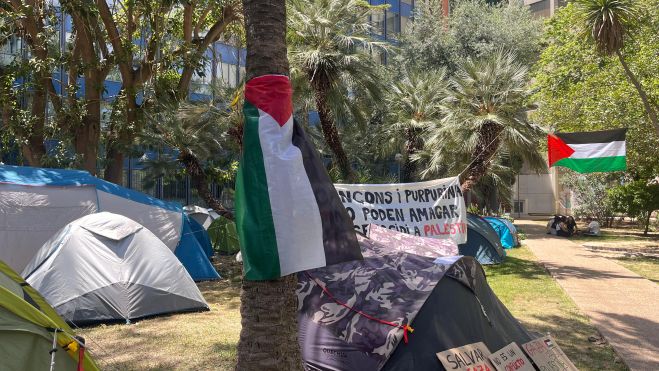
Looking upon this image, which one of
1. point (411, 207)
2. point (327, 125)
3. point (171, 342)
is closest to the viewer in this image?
point (171, 342)

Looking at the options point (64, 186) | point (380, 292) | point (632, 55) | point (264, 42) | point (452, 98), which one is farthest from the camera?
point (632, 55)

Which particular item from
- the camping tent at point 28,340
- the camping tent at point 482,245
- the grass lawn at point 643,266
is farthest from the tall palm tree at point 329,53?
the camping tent at point 28,340

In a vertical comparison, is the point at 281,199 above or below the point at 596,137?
below

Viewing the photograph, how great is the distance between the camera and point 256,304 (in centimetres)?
379

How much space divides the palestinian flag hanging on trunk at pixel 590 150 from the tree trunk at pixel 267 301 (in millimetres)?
10632

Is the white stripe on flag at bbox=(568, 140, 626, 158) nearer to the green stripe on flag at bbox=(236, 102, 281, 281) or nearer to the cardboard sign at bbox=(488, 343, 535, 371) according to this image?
the cardboard sign at bbox=(488, 343, 535, 371)

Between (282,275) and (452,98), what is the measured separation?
45.8 feet

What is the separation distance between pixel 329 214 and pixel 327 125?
11.6m

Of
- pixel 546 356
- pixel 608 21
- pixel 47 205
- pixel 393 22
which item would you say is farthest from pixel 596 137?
pixel 393 22

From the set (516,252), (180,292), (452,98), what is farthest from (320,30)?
(516,252)

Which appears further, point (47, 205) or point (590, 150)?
point (590, 150)

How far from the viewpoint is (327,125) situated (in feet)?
50.2

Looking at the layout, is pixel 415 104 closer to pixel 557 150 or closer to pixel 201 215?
pixel 557 150

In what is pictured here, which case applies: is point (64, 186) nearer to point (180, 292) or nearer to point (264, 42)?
point (180, 292)
